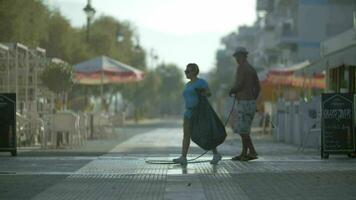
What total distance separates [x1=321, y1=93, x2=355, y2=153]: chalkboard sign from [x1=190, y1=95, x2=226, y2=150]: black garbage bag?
8.16 feet

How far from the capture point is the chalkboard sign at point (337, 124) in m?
16.2

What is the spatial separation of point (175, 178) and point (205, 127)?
8.38 ft

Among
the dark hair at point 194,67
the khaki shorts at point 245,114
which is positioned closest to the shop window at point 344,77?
the khaki shorts at point 245,114

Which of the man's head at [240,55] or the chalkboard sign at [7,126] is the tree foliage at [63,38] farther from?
the man's head at [240,55]

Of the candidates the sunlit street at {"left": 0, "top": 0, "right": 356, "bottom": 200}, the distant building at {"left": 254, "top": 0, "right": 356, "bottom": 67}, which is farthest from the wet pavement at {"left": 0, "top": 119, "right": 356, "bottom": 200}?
the distant building at {"left": 254, "top": 0, "right": 356, "bottom": 67}

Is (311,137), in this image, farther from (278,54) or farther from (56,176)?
(278,54)

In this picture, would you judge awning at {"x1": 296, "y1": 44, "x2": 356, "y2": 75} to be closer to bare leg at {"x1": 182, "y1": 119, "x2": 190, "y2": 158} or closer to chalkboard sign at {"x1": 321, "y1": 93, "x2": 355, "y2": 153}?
chalkboard sign at {"x1": 321, "y1": 93, "x2": 355, "y2": 153}

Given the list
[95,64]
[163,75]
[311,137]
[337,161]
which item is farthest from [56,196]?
[163,75]

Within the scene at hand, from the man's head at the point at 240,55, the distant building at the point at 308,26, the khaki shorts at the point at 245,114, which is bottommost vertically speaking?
the khaki shorts at the point at 245,114

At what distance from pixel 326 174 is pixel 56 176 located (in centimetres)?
416

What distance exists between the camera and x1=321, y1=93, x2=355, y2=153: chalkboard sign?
16234 mm

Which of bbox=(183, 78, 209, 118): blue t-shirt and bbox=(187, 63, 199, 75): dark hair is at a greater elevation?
bbox=(187, 63, 199, 75): dark hair

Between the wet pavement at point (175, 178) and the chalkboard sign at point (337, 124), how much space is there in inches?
11.1

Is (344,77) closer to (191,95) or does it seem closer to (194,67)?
(194,67)
